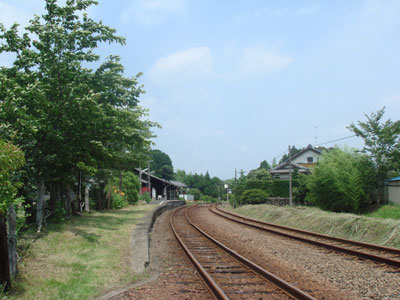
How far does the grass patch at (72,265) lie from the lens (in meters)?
6.16

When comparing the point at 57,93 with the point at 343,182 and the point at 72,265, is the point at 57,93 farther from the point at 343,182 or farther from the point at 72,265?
the point at 343,182

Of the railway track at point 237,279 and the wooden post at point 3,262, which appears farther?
the wooden post at point 3,262

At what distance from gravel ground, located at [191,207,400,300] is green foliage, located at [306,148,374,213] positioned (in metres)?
16.1

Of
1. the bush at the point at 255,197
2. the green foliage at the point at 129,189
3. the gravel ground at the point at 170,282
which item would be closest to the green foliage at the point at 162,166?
the bush at the point at 255,197

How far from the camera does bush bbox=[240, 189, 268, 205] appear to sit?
37906 mm

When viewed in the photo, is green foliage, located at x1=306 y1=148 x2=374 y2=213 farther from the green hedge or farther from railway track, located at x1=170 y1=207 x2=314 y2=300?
railway track, located at x1=170 y1=207 x2=314 y2=300

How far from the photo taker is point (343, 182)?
84.2 ft

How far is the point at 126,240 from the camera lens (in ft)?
37.6

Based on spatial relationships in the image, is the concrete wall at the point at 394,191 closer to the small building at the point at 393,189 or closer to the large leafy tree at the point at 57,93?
the small building at the point at 393,189

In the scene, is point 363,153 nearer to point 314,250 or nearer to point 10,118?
point 314,250

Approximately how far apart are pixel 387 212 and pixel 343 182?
138 inches

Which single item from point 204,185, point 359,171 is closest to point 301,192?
point 359,171

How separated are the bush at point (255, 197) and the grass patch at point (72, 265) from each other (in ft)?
89.2

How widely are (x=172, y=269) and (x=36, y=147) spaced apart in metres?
6.48
